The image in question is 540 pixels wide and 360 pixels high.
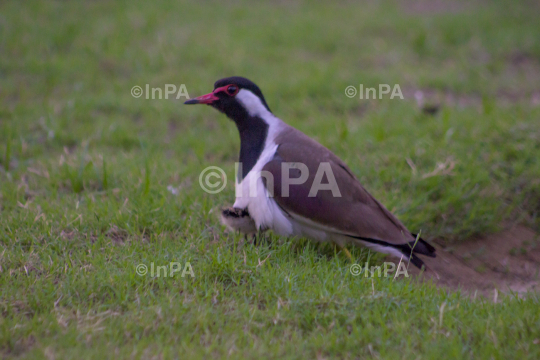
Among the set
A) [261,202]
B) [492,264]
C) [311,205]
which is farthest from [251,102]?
[492,264]

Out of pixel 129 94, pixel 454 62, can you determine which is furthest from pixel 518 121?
pixel 129 94

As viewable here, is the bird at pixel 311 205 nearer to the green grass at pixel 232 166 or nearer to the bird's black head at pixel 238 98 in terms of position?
the green grass at pixel 232 166

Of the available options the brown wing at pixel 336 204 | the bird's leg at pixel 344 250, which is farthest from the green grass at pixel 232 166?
the brown wing at pixel 336 204

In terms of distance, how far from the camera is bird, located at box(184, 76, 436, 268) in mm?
3393

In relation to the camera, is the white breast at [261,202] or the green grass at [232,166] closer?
the green grass at [232,166]

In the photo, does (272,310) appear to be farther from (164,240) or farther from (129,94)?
(129,94)

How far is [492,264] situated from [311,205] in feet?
5.45

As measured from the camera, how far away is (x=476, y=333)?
8.74 feet

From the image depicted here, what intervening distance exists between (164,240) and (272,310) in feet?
3.41

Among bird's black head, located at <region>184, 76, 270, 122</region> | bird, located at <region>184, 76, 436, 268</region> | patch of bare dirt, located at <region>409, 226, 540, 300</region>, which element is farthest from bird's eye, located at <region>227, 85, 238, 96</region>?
patch of bare dirt, located at <region>409, 226, 540, 300</region>

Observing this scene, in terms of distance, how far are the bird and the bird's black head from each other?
1.17ft

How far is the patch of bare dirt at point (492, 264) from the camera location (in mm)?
3660

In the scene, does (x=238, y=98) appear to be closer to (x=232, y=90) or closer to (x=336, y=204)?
(x=232, y=90)

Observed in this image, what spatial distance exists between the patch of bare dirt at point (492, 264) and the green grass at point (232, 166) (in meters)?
0.15
